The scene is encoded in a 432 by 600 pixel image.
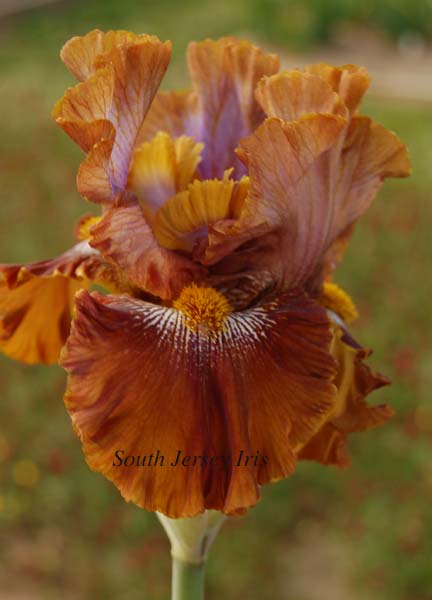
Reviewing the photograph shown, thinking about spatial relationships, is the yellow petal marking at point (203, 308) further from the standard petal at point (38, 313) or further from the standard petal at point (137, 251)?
the standard petal at point (38, 313)

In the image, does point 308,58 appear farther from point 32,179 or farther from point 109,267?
point 109,267

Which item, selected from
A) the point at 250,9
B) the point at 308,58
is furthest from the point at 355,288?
the point at 250,9

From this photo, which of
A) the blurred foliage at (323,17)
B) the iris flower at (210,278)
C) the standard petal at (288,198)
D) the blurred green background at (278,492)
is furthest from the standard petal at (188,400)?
the blurred foliage at (323,17)

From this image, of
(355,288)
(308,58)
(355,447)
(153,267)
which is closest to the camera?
(153,267)

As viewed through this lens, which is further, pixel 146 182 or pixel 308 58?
pixel 308 58

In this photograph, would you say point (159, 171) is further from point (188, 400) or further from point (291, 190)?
point (188, 400)

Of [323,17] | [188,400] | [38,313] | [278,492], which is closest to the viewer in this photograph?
[188,400]

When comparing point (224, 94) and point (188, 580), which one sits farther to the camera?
point (224, 94)

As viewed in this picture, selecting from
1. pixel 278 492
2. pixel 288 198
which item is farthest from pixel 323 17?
pixel 288 198
